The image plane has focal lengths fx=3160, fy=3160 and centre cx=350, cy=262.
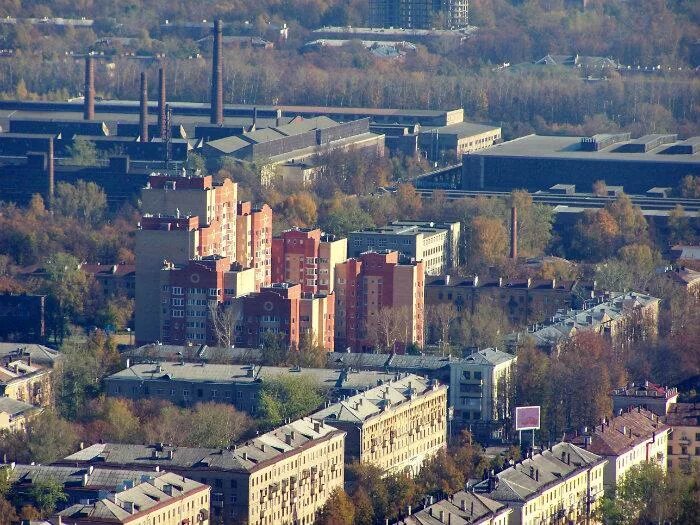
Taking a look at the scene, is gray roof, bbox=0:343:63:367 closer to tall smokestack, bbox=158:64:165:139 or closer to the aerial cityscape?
the aerial cityscape

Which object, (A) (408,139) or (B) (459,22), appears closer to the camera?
(A) (408,139)

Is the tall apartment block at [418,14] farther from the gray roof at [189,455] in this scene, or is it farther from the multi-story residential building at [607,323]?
the gray roof at [189,455]

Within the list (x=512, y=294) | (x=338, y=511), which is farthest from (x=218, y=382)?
(x=512, y=294)

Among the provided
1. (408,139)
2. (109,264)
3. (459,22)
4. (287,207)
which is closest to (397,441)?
(109,264)

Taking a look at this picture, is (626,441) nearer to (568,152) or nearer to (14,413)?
(14,413)

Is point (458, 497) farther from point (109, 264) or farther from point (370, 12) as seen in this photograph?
point (370, 12)

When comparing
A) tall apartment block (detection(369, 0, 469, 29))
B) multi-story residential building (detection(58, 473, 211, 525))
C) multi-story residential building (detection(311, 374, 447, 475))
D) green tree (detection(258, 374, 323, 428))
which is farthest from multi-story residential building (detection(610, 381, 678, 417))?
tall apartment block (detection(369, 0, 469, 29))
